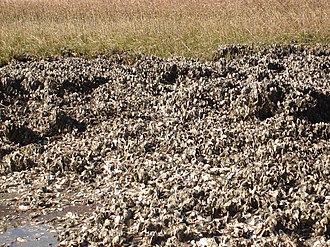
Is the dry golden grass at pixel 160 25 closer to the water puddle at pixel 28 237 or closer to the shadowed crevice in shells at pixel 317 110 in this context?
the shadowed crevice in shells at pixel 317 110

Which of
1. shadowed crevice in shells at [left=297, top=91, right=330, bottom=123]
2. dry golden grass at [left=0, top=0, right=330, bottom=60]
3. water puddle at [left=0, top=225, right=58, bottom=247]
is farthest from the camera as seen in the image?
dry golden grass at [left=0, top=0, right=330, bottom=60]

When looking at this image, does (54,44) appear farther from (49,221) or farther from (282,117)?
(49,221)

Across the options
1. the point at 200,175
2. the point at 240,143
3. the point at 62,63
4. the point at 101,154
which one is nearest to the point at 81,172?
the point at 101,154

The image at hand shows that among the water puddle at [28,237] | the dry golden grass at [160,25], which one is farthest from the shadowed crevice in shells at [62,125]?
the dry golden grass at [160,25]

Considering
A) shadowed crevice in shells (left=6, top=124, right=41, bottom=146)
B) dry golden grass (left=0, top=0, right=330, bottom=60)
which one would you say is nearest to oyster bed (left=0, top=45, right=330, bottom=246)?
shadowed crevice in shells (left=6, top=124, right=41, bottom=146)

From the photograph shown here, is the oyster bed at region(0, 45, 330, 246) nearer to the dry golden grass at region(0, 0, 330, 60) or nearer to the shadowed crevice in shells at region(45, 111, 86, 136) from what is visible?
the shadowed crevice in shells at region(45, 111, 86, 136)

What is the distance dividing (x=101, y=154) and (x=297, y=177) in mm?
1992

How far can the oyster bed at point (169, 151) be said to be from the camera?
147 inches

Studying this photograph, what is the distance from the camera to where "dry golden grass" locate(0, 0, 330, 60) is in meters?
9.43

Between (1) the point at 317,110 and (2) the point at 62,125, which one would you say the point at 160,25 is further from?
(1) the point at 317,110

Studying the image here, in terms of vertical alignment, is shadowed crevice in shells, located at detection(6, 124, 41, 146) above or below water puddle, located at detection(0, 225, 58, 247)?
above

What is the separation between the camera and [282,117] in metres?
5.52

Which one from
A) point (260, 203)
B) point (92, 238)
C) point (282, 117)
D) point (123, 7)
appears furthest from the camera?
point (123, 7)

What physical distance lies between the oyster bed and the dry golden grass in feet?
4.79
